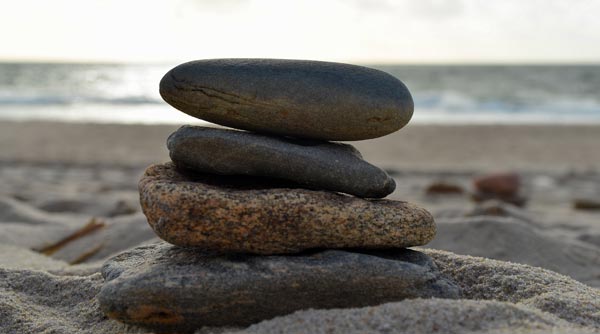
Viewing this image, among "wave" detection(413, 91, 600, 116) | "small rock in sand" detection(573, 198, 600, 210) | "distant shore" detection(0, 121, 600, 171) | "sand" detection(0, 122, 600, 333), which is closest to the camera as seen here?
"sand" detection(0, 122, 600, 333)

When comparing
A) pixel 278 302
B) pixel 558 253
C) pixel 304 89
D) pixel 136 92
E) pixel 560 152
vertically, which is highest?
pixel 304 89

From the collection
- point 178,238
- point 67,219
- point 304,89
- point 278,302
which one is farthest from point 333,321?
point 67,219

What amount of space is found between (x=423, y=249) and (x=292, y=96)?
46.8 inches

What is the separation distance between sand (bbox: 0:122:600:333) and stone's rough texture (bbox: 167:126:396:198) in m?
0.60

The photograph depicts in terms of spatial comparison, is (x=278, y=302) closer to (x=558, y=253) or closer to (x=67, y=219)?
(x=558, y=253)

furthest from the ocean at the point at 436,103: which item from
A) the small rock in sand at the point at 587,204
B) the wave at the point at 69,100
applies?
the small rock in sand at the point at 587,204

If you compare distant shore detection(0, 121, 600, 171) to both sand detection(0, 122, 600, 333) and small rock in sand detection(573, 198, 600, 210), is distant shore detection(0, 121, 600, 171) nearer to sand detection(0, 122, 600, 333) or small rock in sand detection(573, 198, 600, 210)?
sand detection(0, 122, 600, 333)

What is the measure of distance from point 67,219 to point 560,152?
10137mm

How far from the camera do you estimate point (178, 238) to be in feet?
8.36

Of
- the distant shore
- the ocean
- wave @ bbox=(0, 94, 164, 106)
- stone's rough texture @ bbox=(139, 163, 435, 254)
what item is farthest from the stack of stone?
wave @ bbox=(0, 94, 164, 106)

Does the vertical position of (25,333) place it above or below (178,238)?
below

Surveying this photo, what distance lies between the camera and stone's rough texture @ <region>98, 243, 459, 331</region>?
2.41 metres

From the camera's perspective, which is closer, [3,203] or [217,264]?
[217,264]

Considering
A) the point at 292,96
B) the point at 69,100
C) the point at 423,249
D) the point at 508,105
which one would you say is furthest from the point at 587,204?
the point at 69,100
